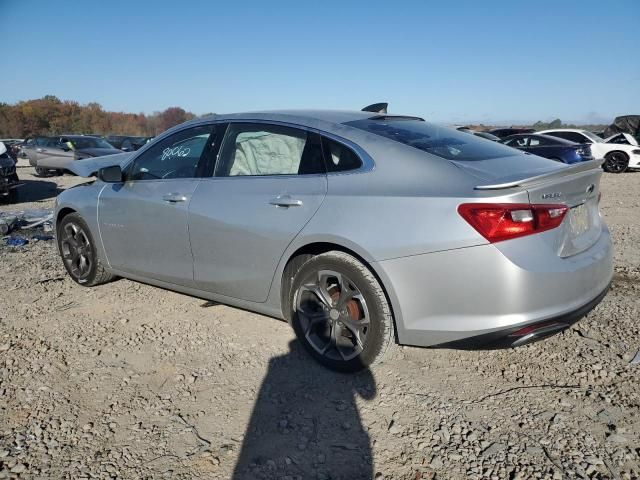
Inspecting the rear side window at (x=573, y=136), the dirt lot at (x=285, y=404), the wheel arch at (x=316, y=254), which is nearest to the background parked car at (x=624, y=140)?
the rear side window at (x=573, y=136)

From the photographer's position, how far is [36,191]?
12.6 metres

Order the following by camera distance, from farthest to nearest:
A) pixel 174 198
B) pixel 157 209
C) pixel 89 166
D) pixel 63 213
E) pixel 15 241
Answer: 1. pixel 15 241
2. pixel 89 166
3. pixel 63 213
4. pixel 157 209
5. pixel 174 198

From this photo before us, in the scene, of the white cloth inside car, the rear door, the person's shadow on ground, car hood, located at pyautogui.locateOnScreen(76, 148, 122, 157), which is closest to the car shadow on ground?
car hood, located at pyautogui.locateOnScreen(76, 148, 122, 157)

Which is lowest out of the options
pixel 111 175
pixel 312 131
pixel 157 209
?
pixel 157 209

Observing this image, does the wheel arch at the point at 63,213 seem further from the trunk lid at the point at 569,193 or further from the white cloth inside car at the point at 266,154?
the trunk lid at the point at 569,193

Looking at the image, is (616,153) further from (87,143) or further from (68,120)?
(68,120)

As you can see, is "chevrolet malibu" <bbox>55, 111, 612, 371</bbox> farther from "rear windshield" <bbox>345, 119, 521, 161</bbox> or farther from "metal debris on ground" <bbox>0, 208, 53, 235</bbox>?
"metal debris on ground" <bbox>0, 208, 53, 235</bbox>

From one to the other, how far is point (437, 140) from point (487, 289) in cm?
113

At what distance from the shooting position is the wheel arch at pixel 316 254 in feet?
8.66

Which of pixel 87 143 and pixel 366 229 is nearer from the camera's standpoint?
pixel 366 229

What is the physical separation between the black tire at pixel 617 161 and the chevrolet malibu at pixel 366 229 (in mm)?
15797

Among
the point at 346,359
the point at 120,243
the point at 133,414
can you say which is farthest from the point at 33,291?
the point at 346,359

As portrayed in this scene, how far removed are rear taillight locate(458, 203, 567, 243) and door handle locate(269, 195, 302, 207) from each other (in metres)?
1.00

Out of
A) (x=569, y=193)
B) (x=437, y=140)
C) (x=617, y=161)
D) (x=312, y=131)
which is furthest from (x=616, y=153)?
(x=312, y=131)
